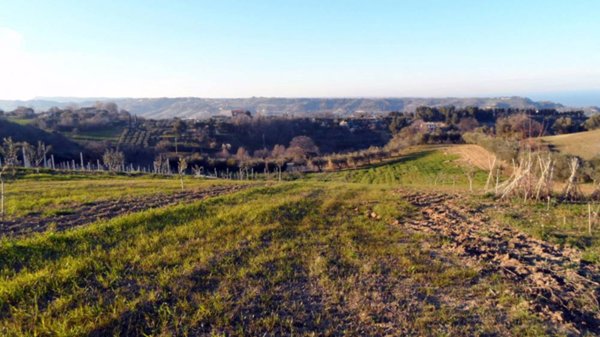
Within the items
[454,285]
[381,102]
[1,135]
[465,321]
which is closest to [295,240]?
[454,285]

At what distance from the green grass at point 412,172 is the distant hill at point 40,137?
139ft

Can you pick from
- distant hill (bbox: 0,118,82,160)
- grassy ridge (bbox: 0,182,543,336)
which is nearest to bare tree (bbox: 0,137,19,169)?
grassy ridge (bbox: 0,182,543,336)

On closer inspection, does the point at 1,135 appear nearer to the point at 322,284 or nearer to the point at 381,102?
the point at 322,284

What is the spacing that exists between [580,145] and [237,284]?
49766 mm

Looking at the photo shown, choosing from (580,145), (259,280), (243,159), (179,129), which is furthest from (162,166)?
(580,145)

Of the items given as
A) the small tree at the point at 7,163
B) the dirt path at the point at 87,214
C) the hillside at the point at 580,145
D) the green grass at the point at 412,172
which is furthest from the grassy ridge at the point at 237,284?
the hillside at the point at 580,145

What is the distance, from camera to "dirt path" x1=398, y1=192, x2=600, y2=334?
4.40 m

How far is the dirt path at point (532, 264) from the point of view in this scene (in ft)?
14.4

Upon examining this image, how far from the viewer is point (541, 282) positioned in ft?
17.0

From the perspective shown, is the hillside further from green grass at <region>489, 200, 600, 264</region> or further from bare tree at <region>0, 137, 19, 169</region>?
bare tree at <region>0, 137, 19, 169</region>

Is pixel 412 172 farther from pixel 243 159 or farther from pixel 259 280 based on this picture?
pixel 259 280

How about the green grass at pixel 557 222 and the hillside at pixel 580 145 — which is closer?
the green grass at pixel 557 222

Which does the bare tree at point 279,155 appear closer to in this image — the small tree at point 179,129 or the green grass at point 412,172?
the green grass at point 412,172

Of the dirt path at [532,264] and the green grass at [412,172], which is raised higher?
the dirt path at [532,264]
